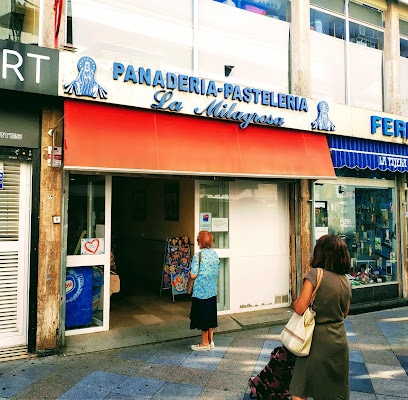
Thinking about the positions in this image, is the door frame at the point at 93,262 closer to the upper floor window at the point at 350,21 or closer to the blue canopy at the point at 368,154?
the blue canopy at the point at 368,154

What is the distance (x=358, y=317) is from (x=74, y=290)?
5.11m

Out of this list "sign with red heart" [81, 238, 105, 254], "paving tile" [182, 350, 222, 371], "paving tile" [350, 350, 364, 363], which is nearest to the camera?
"paving tile" [182, 350, 222, 371]

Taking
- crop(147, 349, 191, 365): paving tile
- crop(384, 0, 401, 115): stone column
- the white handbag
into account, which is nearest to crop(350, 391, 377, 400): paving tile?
the white handbag

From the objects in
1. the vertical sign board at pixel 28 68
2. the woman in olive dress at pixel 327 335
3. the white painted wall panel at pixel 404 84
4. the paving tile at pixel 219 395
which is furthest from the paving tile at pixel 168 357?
the white painted wall panel at pixel 404 84

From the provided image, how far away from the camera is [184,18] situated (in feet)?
22.3

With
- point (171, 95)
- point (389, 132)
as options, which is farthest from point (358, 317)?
point (171, 95)

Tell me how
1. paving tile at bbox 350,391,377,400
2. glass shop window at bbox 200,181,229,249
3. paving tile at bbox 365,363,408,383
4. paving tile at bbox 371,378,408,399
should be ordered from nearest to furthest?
1. paving tile at bbox 350,391,377,400
2. paving tile at bbox 371,378,408,399
3. paving tile at bbox 365,363,408,383
4. glass shop window at bbox 200,181,229,249

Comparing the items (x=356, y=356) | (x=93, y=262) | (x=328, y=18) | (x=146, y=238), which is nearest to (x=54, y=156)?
(x=93, y=262)

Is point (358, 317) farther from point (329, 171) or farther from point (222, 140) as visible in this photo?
point (222, 140)

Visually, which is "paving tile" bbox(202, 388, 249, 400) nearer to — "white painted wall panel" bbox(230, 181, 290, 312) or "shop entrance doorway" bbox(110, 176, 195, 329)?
"shop entrance doorway" bbox(110, 176, 195, 329)

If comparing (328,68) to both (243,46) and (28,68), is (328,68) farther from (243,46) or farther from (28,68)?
(28,68)

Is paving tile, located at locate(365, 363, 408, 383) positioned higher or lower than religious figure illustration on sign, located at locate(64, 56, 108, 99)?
lower

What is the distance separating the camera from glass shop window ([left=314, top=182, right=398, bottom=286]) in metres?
8.18

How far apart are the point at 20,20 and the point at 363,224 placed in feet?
25.2
